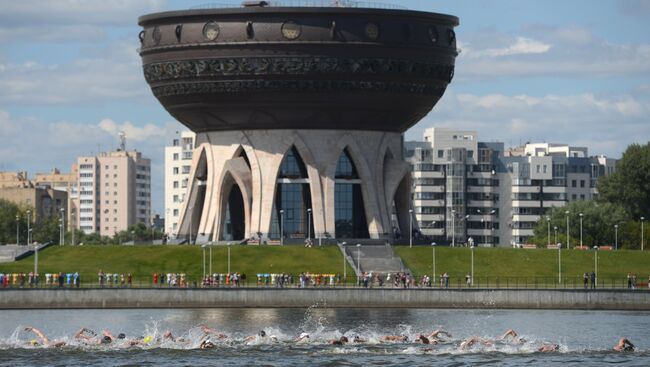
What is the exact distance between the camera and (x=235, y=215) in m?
144

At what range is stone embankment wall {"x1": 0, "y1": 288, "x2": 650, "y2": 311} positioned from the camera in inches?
4301

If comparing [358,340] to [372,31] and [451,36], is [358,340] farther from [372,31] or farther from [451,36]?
[451,36]

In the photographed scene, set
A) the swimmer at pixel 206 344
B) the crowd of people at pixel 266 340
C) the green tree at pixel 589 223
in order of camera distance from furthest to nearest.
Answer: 1. the green tree at pixel 589 223
2. the crowd of people at pixel 266 340
3. the swimmer at pixel 206 344

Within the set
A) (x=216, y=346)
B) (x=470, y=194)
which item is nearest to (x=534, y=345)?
(x=216, y=346)

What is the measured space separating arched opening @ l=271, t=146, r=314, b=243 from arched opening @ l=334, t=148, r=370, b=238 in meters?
2.17

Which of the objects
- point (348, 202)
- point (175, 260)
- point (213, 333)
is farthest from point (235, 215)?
point (213, 333)

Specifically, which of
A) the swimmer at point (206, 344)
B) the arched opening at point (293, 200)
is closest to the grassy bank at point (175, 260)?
the arched opening at point (293, 200)

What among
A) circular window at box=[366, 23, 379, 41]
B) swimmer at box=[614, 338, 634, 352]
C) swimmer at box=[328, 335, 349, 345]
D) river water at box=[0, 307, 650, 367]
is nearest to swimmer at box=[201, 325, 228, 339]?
river water at box=[0, 307, 650, 367]

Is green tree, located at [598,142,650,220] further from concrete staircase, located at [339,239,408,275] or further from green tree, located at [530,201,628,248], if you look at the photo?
concrete staircase, located at [339,239,408,275]

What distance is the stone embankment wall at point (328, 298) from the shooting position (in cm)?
10925

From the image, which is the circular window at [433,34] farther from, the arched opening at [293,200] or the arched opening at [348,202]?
the arched opening at [293,200]

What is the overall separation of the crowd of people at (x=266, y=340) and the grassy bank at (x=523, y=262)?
41.1 metres

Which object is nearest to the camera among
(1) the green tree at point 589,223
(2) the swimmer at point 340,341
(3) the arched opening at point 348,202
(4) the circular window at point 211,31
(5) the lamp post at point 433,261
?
(2) the swimmer at point 340,341

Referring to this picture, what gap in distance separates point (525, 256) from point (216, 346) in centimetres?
5256
